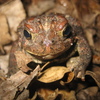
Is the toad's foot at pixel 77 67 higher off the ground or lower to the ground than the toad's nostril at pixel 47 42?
lower

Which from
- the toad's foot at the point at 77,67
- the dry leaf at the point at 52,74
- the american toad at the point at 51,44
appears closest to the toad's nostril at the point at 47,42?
the american toad at the point at 51,44

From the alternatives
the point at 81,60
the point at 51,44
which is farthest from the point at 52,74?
the point at 81,60

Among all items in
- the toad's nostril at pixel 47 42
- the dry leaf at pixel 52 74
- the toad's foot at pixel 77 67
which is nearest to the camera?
the toad's nostril at pixel 47 42

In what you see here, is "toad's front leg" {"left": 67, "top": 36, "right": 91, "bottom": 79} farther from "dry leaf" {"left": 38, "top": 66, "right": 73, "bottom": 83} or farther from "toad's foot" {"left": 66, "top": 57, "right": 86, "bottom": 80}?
"dry leaf" {"left": 38, "top": 66, "right": 73, "bottom": 83}

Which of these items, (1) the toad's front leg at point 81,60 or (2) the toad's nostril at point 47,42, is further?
(1) the toad's front leg at point 81,60

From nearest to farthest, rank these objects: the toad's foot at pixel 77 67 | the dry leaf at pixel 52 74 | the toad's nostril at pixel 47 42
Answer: the toad's nostril at pixel 47 42 < the dry leaf at pixel 52 74 < the toad's foot at pixel 77 67

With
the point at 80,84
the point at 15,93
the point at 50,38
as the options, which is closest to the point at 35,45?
the point at 50,38

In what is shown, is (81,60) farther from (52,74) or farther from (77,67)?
(52,74)

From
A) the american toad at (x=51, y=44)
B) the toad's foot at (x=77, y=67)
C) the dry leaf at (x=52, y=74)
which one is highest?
the american toad at (x=51, y=44)

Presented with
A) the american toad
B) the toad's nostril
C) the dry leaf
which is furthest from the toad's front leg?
the toad's nostril

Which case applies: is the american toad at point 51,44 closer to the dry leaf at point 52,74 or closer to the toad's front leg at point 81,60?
the toad's front leg at point 81,60
